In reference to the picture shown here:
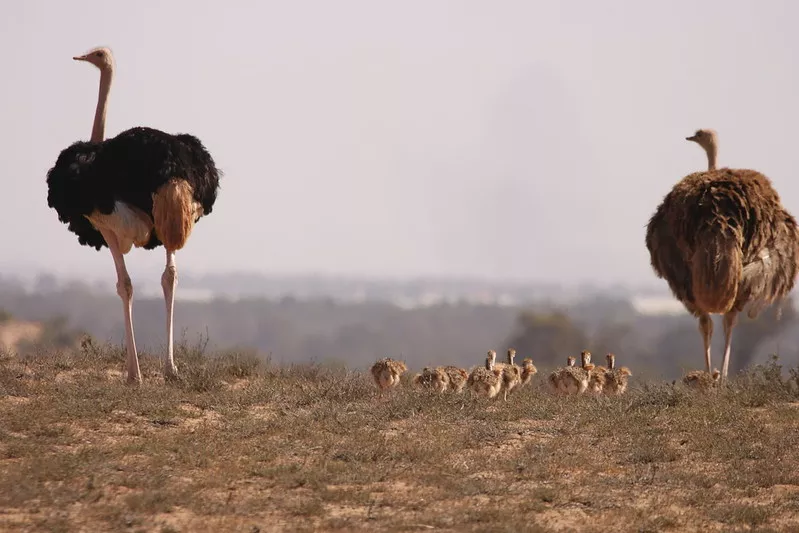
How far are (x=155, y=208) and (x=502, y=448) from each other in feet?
12.7

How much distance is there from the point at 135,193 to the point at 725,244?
5485 millimetres

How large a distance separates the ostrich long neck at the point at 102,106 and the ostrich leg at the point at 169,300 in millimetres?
1524

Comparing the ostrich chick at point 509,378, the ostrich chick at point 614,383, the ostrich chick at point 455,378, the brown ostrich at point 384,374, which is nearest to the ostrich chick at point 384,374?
the brown ostrich at point 384,374

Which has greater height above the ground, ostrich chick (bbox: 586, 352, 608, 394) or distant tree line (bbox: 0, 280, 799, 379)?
distant tree line (bbox: 0, 280, 799, 379)

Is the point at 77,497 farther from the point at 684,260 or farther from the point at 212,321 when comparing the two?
the point at 212,321

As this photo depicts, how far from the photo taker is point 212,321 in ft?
416

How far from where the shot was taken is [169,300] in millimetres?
12117

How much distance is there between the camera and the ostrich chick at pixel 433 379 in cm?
1211

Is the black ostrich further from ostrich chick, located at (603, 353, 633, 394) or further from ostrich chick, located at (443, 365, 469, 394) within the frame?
ostrich chick, located at (603, 353, 633, 394)

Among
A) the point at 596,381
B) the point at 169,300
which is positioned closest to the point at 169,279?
the point at 169,300

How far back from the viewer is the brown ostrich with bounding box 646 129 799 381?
491 inches

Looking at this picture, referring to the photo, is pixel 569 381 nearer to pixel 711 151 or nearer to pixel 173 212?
pixel 173 212

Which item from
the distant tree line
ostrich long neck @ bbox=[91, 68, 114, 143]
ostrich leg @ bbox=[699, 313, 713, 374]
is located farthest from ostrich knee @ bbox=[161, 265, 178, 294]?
the distant tree line

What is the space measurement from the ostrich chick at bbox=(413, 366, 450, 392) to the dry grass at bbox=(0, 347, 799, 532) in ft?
1.59
